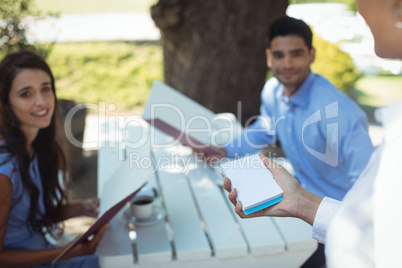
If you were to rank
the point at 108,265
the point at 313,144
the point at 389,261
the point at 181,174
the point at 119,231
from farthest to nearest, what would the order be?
the point at 181,174 < the point at 313,144 < the point at 119,231 < the point at 108,265 < the point at 389,261

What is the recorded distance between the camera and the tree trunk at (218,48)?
150 inches

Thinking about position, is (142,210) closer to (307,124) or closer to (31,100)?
(31,100)

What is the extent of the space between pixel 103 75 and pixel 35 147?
4.69 m

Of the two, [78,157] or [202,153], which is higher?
[202,153]

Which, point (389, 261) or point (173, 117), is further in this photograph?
point (173, 117)

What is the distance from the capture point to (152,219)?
182 centimetres

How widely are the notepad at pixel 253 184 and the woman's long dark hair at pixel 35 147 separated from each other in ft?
3.09

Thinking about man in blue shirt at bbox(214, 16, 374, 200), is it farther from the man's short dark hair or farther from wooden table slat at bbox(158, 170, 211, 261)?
wooden table slat at bbox(158, 170, 211, 261)

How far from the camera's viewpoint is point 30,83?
194cm

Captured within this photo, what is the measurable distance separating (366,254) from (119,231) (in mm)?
1176

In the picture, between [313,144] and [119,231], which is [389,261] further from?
[313,144]

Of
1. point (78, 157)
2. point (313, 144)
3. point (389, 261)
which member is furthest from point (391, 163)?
point (78, 157)

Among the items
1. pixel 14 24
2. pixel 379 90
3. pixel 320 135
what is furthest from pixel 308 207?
pixel 379 90

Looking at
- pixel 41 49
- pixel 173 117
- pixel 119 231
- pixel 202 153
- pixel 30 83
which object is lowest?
pixel 119 231
